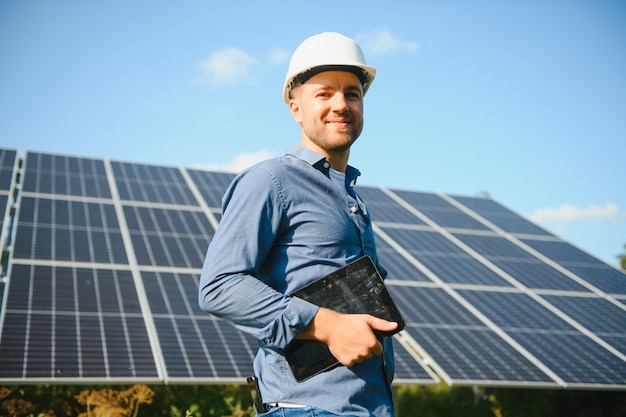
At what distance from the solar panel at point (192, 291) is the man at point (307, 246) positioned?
5252mm

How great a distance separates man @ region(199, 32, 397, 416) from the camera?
6.78ft

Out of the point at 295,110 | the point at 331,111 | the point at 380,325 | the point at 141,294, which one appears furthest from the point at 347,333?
the point at 141,294

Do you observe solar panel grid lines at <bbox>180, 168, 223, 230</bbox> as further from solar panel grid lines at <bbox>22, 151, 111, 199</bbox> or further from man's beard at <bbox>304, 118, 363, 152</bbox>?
man's beard at <bbox>304, 118, 363, 152</bbox>

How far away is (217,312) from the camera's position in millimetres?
2178

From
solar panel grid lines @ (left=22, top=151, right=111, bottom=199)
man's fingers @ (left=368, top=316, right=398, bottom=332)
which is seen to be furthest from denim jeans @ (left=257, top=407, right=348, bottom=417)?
solar panel grid lines @ (left=22, top=151, right=111, bottom=199)

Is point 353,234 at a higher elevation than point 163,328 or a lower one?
higher

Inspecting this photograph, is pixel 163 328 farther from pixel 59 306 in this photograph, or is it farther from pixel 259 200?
pixel 259 200

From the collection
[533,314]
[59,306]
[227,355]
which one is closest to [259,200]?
[227,355]

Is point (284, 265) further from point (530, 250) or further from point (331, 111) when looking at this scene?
point (530, 250)

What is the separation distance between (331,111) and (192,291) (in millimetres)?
7095

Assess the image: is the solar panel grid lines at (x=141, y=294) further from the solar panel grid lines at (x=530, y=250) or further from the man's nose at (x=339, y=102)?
the solar panel grid lines at (x=530, y=250)

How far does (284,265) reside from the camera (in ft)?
7.38

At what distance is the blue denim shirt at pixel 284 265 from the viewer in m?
2.08

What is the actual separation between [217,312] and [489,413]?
12.1 meters
